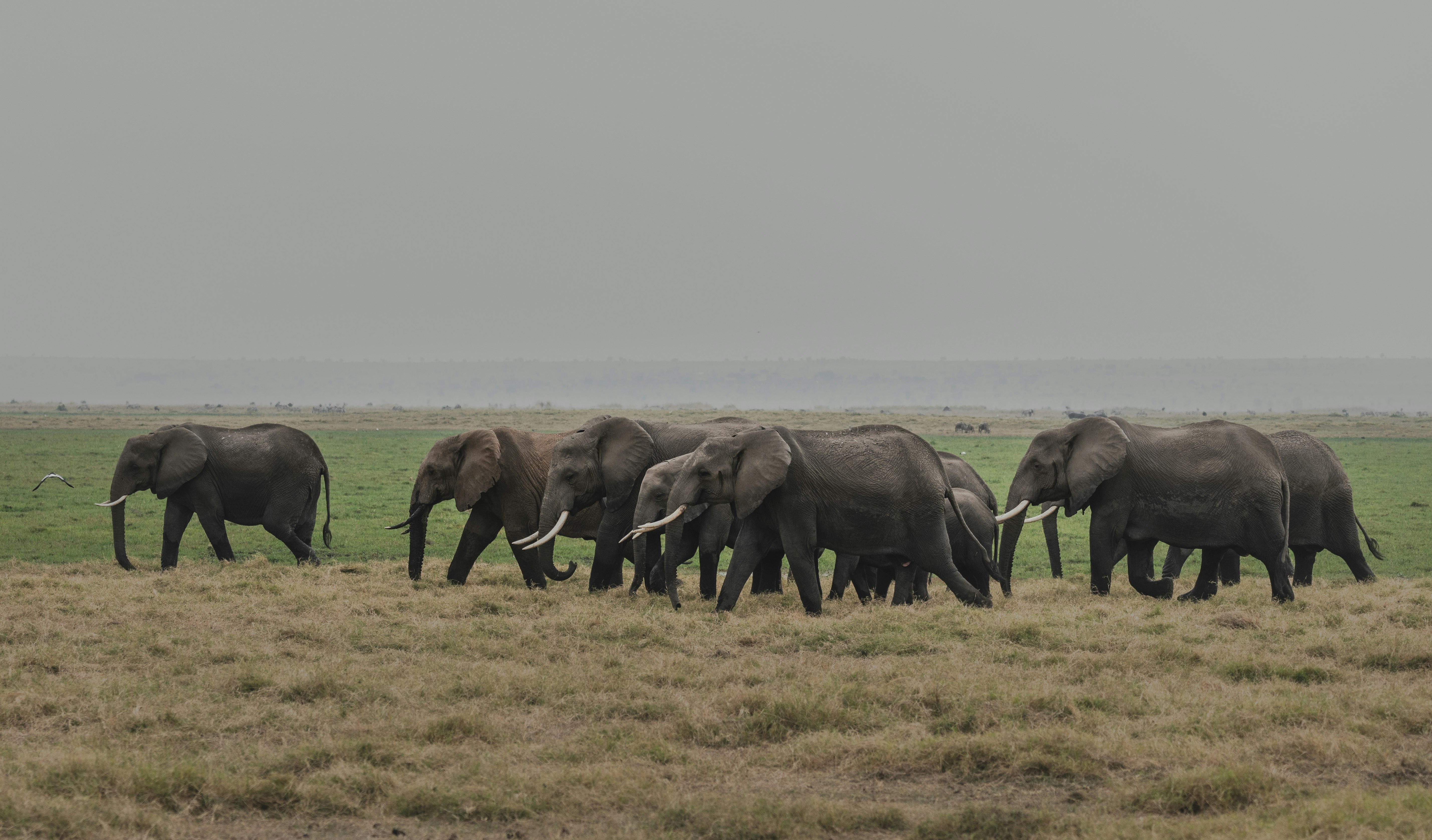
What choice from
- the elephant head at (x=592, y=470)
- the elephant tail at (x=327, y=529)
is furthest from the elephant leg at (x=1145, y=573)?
the elephant tail at (x=327, y=529)

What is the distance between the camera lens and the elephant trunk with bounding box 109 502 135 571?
19234 millimetres

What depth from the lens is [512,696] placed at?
10.8 metres

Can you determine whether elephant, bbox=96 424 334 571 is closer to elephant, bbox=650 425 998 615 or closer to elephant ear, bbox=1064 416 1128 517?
elephant, bbox=650 425 998 615

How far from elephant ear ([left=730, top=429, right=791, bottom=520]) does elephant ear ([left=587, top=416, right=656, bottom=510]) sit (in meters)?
2.46

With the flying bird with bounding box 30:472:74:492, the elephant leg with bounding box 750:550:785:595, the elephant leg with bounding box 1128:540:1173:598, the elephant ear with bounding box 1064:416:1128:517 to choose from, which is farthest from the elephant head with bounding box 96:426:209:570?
the elephant leg with bounding box 1128:540:1173:598

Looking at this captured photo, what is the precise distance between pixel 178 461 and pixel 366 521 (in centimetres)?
992

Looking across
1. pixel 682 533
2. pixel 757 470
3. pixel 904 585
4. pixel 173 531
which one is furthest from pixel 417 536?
pixel 904 585

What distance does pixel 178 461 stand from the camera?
64.3 ft

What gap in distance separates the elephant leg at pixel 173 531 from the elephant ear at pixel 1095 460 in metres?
13.4

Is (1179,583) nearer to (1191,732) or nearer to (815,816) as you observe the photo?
(1191,732)

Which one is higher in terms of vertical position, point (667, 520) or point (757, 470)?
point (757, 470)

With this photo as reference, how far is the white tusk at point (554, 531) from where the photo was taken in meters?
16.5

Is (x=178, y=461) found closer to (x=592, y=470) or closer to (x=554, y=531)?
(x=554, y=531)

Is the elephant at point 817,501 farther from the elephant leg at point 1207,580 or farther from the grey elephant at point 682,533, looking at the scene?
the elephant leg at point 1207,580
